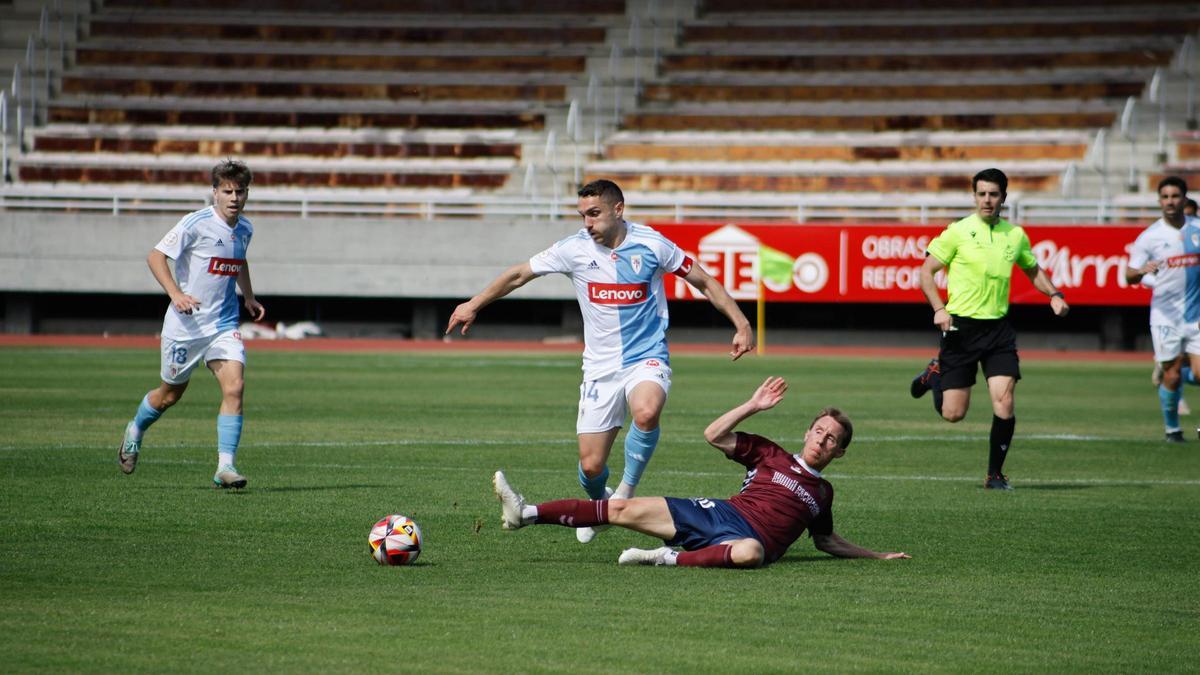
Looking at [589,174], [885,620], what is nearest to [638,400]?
[885,620]

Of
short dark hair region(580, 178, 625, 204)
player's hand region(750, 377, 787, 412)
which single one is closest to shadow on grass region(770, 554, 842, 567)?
player's hand region(750, 377, 787, 412)

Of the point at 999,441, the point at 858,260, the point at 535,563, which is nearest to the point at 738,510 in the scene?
the point at 535,563

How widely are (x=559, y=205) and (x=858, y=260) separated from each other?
7.32 m

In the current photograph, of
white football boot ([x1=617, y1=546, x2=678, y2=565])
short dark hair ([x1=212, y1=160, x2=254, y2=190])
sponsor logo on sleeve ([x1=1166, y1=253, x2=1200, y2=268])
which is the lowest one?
white football boot ([x1=617, y1=546, x2=678, y2=565])

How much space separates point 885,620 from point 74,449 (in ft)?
26.8

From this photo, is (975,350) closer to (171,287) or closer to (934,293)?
(934,293)

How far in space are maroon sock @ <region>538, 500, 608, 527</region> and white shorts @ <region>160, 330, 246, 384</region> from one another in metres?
3.91

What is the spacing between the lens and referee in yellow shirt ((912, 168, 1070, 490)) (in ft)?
37.7

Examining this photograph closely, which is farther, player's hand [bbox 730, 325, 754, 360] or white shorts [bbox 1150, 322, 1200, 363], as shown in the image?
white shorts [bbox 1150, 322, 1200, 363]

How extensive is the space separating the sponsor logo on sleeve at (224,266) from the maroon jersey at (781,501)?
460 cm

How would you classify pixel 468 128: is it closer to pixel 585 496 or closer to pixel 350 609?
pixel 585 496

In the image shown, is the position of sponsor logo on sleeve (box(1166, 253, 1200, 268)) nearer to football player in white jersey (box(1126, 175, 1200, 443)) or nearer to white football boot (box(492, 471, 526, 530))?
football player in white jersey (box(1126, 175, 1200, 443))

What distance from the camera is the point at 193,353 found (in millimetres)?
10766

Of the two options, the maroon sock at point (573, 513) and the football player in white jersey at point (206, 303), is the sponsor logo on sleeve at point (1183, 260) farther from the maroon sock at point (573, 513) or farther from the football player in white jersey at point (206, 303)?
the maroon sock at point (573, 513)
